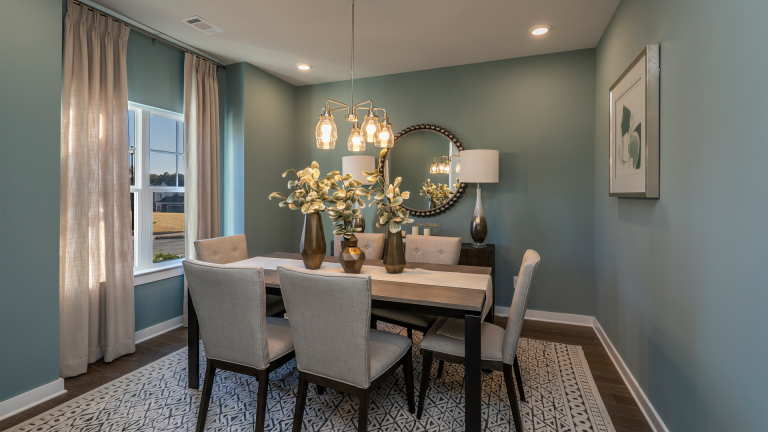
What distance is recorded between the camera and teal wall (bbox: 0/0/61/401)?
6.89 ft

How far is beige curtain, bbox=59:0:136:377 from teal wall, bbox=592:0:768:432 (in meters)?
3.57

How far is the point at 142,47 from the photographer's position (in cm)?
315

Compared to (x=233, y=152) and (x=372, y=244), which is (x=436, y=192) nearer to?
(x=372, y=244)

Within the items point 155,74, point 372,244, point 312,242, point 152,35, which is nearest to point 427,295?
point 312,242

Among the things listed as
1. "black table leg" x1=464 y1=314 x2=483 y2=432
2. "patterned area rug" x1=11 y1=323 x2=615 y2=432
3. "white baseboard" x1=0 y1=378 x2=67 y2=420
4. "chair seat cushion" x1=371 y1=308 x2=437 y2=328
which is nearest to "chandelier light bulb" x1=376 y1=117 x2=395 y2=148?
"chair seat cushion" x1=371 y1=308 x2=437 y2=328

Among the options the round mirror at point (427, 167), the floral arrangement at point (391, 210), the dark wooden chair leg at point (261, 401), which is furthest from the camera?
the round mirror at point (427, 167)

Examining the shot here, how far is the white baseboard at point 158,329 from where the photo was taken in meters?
3.18

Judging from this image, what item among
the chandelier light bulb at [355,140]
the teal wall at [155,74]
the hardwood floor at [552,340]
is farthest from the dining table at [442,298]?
the teal wall at [155,74]

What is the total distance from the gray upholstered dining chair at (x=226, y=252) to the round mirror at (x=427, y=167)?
6.13 ft

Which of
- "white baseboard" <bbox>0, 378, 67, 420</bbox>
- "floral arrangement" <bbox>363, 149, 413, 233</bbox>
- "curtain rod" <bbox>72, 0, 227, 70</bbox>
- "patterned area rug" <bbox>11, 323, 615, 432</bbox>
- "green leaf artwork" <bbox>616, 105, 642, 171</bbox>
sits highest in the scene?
"curtain rod" <bbox>72, 0, 227, 70</bbox>

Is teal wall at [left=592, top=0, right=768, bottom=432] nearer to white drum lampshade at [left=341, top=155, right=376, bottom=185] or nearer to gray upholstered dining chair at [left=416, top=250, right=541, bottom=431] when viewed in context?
gray upholstered dining chair at [left=416, top=250, right=541, bottom=431]

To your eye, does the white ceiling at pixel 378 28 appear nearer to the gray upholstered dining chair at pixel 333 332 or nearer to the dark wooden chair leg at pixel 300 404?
the gray upholstered dining chair at pixel 333 332

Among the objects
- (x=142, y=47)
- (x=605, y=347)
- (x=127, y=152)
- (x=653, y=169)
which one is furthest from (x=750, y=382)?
(x=142, y=47)

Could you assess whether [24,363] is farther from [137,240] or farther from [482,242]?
[482,242]
